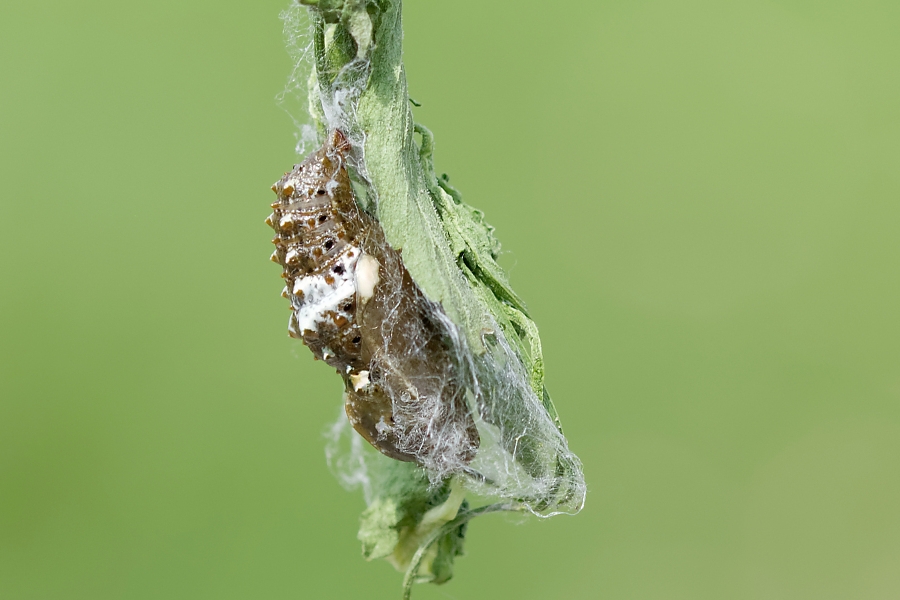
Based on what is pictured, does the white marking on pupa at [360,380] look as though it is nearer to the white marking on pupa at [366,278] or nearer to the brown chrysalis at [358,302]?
the brown chrysalis at [358,302]

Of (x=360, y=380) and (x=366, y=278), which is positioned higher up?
(x=366, y=278)

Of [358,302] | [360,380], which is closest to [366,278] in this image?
[358,302]

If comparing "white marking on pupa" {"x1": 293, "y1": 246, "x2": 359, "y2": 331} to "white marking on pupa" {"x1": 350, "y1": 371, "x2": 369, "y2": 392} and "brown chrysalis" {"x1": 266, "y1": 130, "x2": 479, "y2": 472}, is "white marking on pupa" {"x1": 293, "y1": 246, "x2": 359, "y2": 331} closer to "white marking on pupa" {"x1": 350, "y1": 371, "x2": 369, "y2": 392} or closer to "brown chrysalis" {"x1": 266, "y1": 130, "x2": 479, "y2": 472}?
"brown chrysalis" {"x1": 266, "y1": 130, "x2": 479, "y2": 472}

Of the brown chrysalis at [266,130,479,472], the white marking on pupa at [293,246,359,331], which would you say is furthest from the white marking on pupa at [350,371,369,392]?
the white marking on pupa at [293,246,359,331]

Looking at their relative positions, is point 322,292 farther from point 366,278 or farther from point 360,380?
point 360,380

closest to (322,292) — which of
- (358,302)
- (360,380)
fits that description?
(358,302)

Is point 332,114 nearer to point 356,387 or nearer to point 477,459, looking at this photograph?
point 356,387
